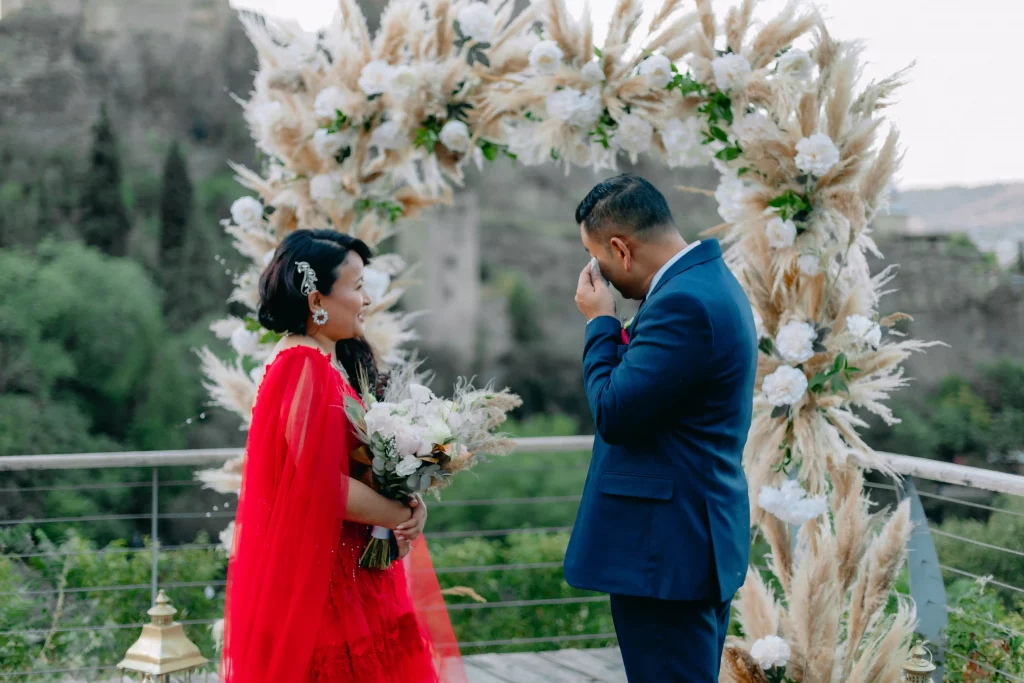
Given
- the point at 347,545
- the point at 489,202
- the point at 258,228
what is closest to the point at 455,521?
the point at 489,202

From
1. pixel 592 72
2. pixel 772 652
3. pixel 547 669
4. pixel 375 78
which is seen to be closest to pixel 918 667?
pixel 772 652

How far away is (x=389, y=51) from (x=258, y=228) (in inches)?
33.9

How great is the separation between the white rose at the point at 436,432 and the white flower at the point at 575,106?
4.94 ft

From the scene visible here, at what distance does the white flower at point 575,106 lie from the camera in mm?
3152

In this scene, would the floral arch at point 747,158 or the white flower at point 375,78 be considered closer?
the floral arch at point 747,158

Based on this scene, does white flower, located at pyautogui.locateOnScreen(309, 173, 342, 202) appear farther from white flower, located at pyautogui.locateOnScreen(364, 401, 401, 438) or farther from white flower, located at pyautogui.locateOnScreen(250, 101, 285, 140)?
white flower, located at pyautogui.locateOnScreen(364, 401, 401, 438)

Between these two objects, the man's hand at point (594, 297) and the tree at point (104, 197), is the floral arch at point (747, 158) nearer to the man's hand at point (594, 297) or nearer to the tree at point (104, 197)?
the man's hand at point (594, 297)

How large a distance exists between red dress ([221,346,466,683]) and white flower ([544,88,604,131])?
1.44 metres

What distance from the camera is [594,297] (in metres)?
2.12

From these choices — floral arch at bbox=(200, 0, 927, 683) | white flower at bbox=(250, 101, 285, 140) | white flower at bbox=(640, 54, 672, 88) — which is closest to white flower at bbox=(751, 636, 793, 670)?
floral arch at bbox=(200, 0, 927, 683)

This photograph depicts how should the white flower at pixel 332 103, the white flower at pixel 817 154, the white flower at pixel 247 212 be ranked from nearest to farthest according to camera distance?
1. the white flower at pixel 817 154
2. the white flower at pixel 332 103
3. the white flower at pixel 247 212

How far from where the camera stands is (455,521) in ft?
49.7

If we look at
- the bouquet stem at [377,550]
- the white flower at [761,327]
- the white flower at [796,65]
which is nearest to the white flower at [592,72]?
the white flower at [796,65]

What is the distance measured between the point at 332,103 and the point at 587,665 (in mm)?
2527
